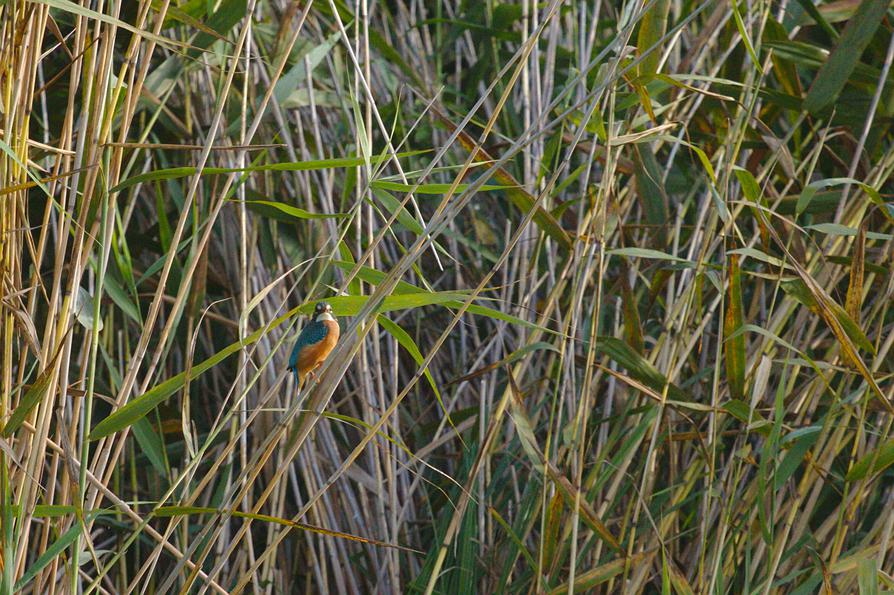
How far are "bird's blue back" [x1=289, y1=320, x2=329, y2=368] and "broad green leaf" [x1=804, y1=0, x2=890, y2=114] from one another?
34.3 inches

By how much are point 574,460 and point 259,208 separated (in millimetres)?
633

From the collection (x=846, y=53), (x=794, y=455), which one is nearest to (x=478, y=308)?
(x=794, y=455)

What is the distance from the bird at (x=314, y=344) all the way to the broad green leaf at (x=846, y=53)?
2.84 feet

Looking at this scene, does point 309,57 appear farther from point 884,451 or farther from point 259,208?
point 884,451

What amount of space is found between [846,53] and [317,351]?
A: 0.94 m

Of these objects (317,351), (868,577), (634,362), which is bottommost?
(868,577)

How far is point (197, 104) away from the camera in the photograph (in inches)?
66.1

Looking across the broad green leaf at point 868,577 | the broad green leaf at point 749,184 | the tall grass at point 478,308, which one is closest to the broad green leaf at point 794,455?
the tall grass at point 478,308

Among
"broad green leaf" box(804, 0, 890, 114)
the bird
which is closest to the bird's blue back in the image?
the bird

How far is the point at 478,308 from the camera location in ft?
2.95

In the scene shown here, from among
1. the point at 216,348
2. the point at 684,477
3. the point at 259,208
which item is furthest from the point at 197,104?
the point at 684,477

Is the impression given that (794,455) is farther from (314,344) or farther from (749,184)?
(314,344)

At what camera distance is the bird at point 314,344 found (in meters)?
1.04

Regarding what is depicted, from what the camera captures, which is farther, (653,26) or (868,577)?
(653,26)
